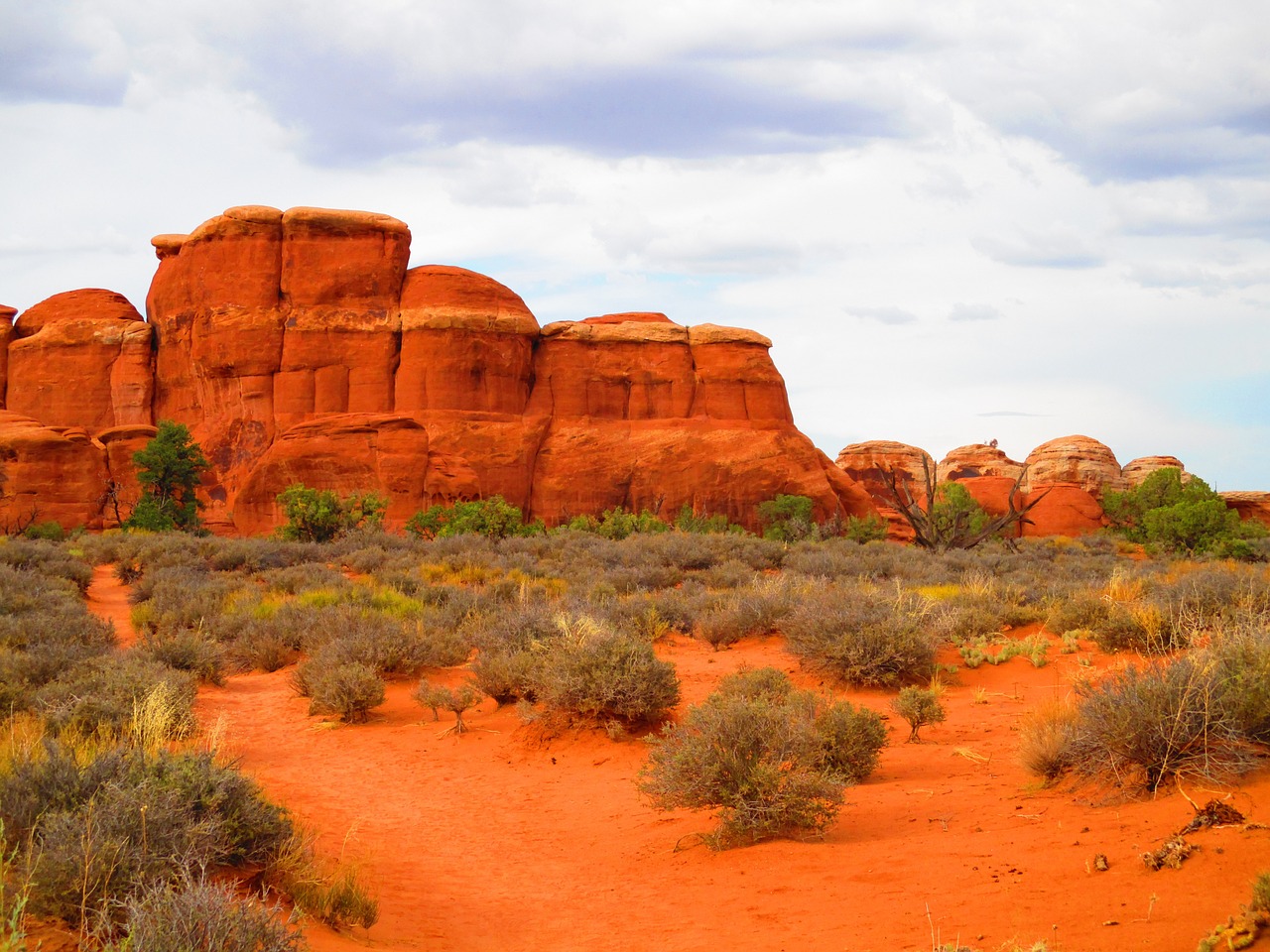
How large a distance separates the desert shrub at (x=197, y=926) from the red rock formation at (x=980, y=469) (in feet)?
213

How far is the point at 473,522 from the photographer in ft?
115

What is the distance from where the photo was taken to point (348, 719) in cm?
1026

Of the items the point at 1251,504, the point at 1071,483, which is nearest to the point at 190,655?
the point at 1251,504

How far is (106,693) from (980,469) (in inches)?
2782

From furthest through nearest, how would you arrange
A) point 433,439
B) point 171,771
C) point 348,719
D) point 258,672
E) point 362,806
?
1. point 433,439
2. point 258,672
3. point 348,719
4. point 362,806
5. point 171,771

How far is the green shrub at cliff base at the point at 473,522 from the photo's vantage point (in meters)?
34.8

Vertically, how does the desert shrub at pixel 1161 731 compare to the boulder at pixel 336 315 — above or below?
below

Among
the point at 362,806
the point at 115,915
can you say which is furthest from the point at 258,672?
the point at 115,915

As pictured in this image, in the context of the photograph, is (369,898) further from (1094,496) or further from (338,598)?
(1094,496)

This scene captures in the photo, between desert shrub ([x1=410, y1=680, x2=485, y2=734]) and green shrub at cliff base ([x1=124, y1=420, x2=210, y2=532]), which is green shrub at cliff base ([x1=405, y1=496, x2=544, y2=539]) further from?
desert shrub ([x1=410, y1=680, x2=485, y2=734])

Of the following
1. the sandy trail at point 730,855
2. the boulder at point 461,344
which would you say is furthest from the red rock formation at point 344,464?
the sandy trail at point 730,855

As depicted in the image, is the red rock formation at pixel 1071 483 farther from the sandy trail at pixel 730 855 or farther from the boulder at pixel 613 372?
the sandy trail at pixel 730 855

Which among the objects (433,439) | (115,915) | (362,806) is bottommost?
(362,806)

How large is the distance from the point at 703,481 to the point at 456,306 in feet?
48.6
